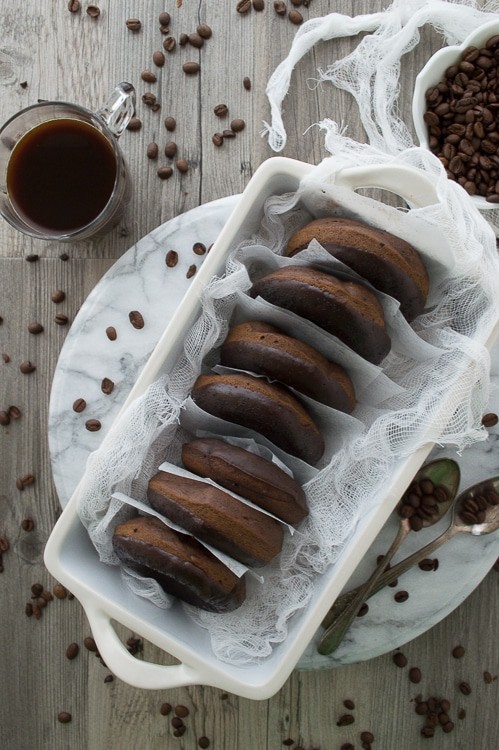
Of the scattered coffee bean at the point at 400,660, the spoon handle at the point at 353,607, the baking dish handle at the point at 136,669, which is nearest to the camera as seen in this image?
the baking dish handle at the point at 136,669

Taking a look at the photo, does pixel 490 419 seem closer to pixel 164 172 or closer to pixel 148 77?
pixel 164 172

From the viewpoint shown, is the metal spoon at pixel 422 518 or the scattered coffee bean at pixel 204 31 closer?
the metal spoon at pixel 422 518

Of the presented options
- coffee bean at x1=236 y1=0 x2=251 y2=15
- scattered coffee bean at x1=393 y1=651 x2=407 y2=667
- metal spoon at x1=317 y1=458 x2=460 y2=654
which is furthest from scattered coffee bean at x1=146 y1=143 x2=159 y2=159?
scattered coffee bean at x1=393 y1=651 x2=407 y2=667

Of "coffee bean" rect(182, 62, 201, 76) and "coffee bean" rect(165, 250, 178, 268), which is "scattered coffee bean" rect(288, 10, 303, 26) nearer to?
"coffee bean" rect(182, 62, 201, 76)

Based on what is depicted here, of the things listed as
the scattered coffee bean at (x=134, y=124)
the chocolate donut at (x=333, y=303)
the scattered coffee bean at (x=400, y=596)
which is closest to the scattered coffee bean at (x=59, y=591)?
the scattered coffee bean at (x=400, y=596)

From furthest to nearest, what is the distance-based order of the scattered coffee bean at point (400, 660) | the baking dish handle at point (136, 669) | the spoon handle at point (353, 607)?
the scattered coffee bean at point (400, 660)
the spoon handle at point (353, 607)
the baking dish handle at point (136, 669)

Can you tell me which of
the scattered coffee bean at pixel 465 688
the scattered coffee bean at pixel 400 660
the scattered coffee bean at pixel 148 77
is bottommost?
the scattered coffee bean at pixel 465 688

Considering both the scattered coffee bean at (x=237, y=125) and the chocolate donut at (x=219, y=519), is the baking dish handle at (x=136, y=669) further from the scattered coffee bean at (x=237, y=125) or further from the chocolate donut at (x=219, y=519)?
the scattered coffee bean at (x=237, y=125)

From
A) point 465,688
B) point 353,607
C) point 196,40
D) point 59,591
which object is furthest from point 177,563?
point 196,40
